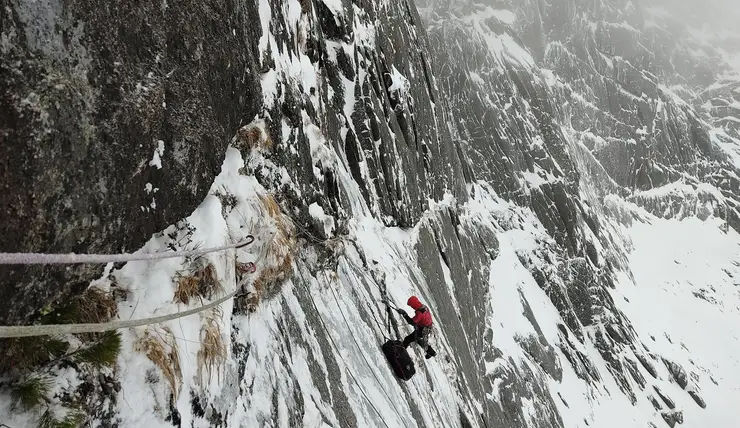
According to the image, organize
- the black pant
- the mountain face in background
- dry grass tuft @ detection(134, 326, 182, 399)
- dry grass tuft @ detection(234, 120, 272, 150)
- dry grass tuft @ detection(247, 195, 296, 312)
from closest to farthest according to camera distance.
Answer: the mountain face in background
dry grass tuft @ detection(134, 326, 182, 399)
dry grass tuft @ detection(247, 195, 296, 312)
dry grass tuft @ detection(234, 120, 272, 150)
the black pant

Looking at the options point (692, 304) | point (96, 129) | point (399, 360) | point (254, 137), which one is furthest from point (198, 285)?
point (692, 304)

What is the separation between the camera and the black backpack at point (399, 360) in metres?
8.81

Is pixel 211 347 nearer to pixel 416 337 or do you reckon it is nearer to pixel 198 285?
pixel 198 285

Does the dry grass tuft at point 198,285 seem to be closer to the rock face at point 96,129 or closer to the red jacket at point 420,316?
the rock face at point 96,129

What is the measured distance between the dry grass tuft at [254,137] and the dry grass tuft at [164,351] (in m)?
3.25

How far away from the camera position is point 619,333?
46250mm

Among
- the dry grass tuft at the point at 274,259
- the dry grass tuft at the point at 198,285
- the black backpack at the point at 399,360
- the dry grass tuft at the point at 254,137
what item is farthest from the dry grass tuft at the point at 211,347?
the black backpack at the point at 399,360

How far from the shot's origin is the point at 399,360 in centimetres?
884

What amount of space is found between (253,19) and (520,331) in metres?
31.8

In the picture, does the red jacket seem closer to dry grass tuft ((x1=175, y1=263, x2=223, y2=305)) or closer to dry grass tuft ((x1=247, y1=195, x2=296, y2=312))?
dry grass tuft ((x1=247, y1=195, x2=296, y2=312))

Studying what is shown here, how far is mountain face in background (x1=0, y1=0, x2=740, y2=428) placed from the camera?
3014mm

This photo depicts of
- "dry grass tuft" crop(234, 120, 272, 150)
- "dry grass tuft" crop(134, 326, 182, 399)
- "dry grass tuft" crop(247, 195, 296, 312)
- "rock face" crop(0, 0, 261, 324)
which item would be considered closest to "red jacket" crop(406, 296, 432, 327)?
"dry grass tuft" crop(247, 195, 296, 312)

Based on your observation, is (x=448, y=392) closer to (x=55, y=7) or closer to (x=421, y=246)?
(x=421, y=246)

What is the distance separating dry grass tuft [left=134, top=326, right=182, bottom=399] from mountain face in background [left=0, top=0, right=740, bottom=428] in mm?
92
